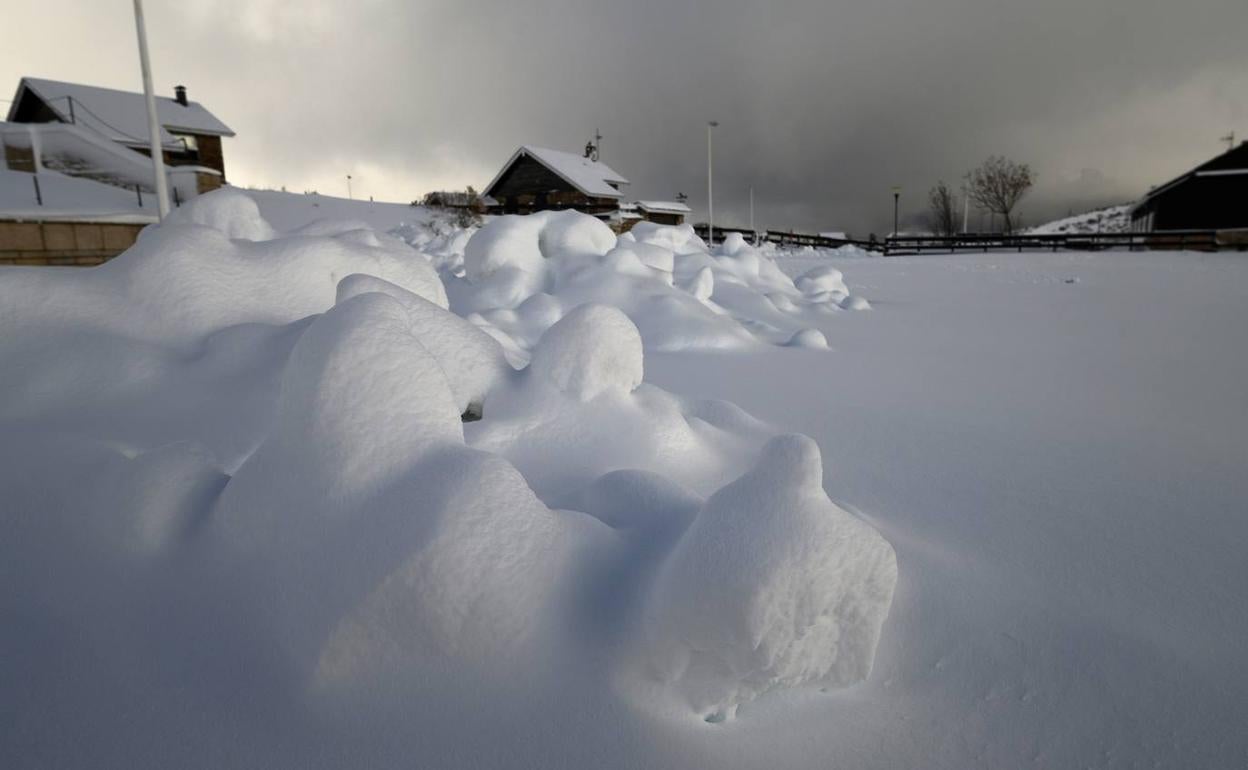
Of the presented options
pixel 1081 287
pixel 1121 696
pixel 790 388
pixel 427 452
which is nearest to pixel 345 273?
pixel 427 452

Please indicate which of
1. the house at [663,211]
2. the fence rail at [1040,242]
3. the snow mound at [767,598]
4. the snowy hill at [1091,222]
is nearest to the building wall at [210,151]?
the house at [663,211]

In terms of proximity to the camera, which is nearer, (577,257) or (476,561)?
(476,561)

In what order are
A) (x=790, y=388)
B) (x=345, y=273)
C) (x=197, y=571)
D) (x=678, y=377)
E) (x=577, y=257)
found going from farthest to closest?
1. (x=577, y=257)
2. (x=678, y=377)
3. (x=790, y=388)
4. (x=345, y=273)
5. (x=197, y=571)

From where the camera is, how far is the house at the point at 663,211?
32.2 meters

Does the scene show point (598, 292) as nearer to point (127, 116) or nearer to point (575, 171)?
point (575, 171)

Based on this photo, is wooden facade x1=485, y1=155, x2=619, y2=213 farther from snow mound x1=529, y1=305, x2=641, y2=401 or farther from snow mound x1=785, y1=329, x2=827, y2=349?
snow mound x1=529, y1=305, x2=641, y2=401

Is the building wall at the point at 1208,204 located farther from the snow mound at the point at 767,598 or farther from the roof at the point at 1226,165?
the snow mound at the point at 767,598

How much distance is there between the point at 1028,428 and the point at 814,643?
3396 mm

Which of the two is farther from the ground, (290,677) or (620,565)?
(620,565)

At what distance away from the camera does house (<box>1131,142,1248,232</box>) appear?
24.2 meters

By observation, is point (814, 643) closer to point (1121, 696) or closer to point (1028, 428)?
point (1121, 696)

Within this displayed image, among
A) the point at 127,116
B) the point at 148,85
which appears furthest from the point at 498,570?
the point at 127,116

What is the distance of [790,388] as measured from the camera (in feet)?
17.5

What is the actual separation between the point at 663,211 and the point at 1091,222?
61259 mm
